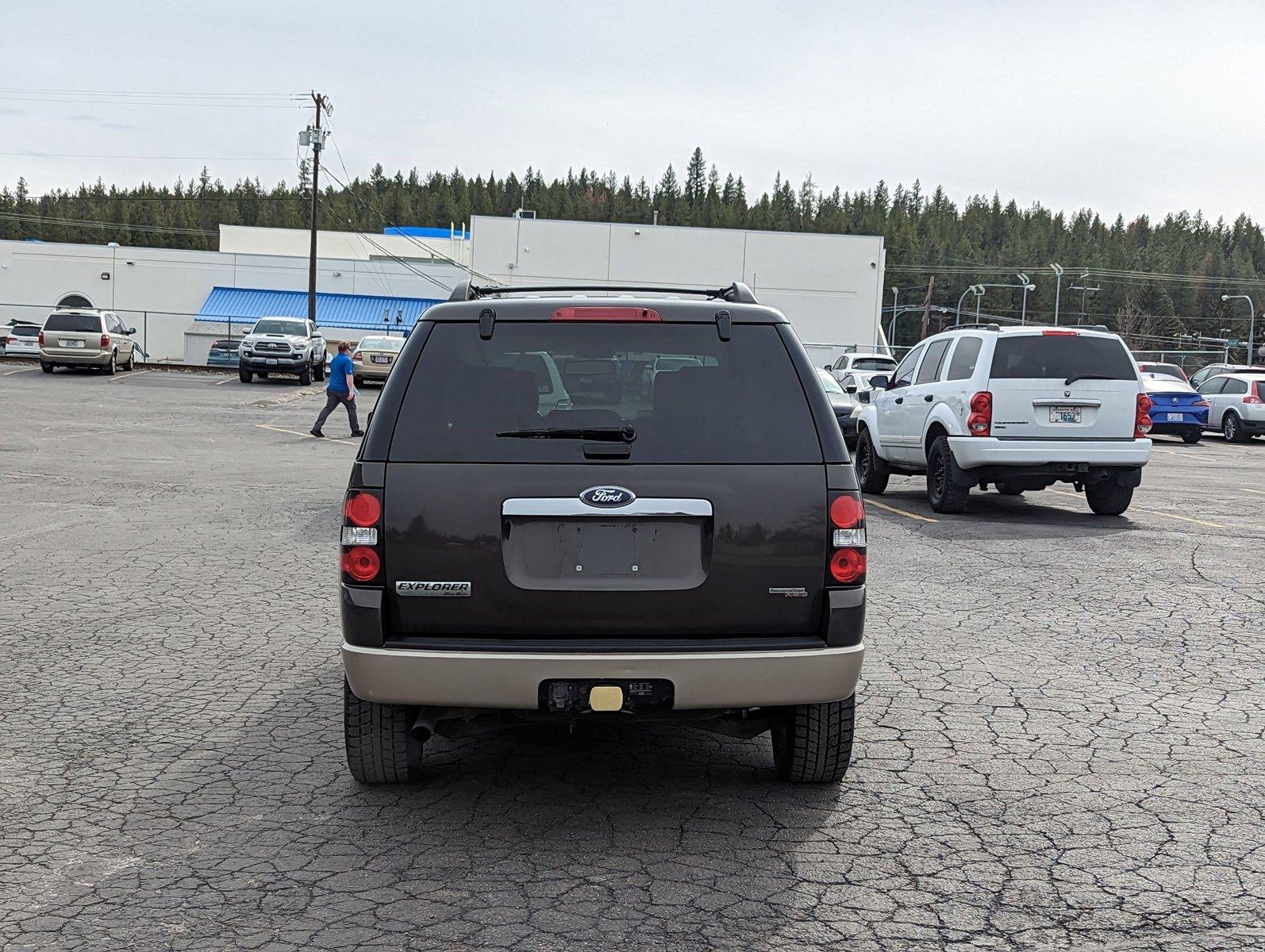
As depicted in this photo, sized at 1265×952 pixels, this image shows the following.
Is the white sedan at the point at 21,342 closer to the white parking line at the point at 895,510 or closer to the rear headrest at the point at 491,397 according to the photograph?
the white parking line at the point at 895,510

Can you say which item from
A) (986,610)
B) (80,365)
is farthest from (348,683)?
(80,365)

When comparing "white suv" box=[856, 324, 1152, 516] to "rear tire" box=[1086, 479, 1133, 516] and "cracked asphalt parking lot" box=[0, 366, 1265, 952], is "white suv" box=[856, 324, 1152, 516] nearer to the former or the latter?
"rear tire" box=[1086, 479, 1133, 516]

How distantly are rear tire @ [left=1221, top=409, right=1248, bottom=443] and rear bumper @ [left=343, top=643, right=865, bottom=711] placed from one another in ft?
102

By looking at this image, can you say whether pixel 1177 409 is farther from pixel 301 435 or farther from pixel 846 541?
pixel 846 541

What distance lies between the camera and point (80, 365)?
39000 mm

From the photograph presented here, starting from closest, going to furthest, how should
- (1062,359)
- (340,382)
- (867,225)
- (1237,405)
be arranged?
1. (1062,359)
2. (340,382)
3. (1237,405)
4. (867,225)

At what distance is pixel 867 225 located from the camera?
176 metres

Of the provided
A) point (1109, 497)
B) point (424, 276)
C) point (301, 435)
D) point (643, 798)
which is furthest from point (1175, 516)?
point (424, 276)

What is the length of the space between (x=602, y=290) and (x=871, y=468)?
11103 mm

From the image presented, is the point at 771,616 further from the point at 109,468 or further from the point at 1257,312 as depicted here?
the point at 1257,312

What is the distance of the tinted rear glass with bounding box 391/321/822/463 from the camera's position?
4438 millimetres

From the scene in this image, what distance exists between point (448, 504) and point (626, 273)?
62186mm

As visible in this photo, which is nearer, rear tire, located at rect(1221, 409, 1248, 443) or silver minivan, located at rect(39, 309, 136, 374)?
rear tire, located at rect(1221, 409, 1248, 443)

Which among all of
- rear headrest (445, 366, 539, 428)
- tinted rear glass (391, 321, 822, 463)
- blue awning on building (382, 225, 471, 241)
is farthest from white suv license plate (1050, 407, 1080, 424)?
blue awning on building (382, 225, 471, 241)
